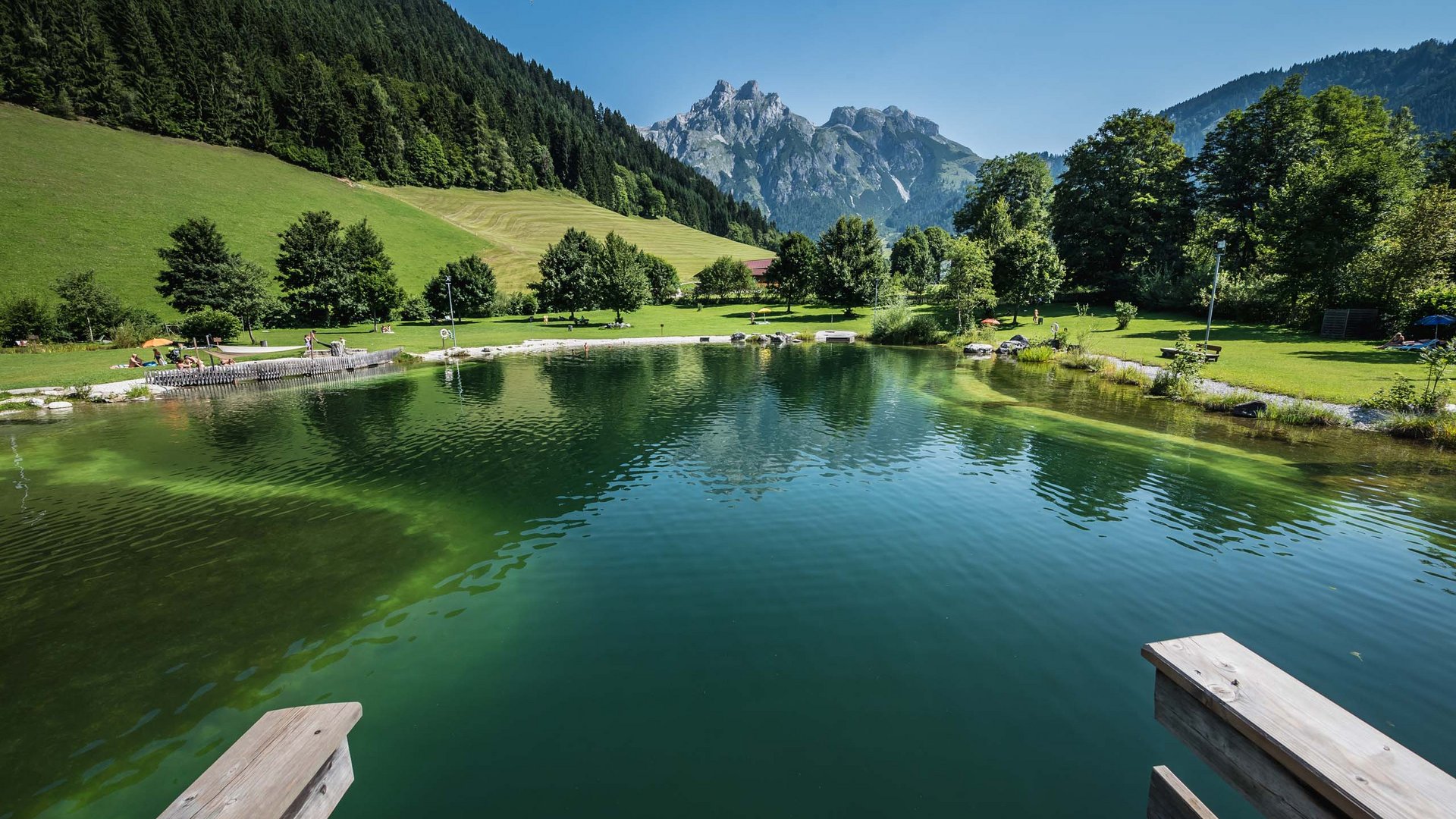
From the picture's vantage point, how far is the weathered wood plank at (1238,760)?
2697mm

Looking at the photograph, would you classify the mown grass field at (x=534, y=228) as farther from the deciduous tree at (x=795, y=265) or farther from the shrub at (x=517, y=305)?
the deciduous tree at (x=795, y=265)

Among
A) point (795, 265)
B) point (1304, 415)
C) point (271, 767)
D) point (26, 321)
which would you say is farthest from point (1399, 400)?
point (26, 321)

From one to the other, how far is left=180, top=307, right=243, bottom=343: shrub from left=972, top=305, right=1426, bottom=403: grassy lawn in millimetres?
77205

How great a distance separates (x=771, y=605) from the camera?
446 inches

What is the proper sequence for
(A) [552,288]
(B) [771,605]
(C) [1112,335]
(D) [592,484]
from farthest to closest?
(A) [552,288], (C) [1112,335], (D) [592,484], (B) [771,605]

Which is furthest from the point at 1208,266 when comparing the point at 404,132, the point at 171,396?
the point at 404,132

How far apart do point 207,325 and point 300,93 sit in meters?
107

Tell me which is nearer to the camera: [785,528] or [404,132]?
[785,528]

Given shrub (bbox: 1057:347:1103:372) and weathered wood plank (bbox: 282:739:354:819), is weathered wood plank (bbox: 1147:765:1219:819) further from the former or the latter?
shrub (bbox: 1057:347:1103:372)

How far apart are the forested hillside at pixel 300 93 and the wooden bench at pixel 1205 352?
147 m

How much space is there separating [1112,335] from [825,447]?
136 ft

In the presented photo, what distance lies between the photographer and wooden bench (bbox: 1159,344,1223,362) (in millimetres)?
33128

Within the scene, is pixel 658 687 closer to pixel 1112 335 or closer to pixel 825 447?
pixel 825 447

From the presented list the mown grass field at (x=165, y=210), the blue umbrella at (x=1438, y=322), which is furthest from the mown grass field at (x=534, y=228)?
the blue umbrella at (x=1438, y=322)
